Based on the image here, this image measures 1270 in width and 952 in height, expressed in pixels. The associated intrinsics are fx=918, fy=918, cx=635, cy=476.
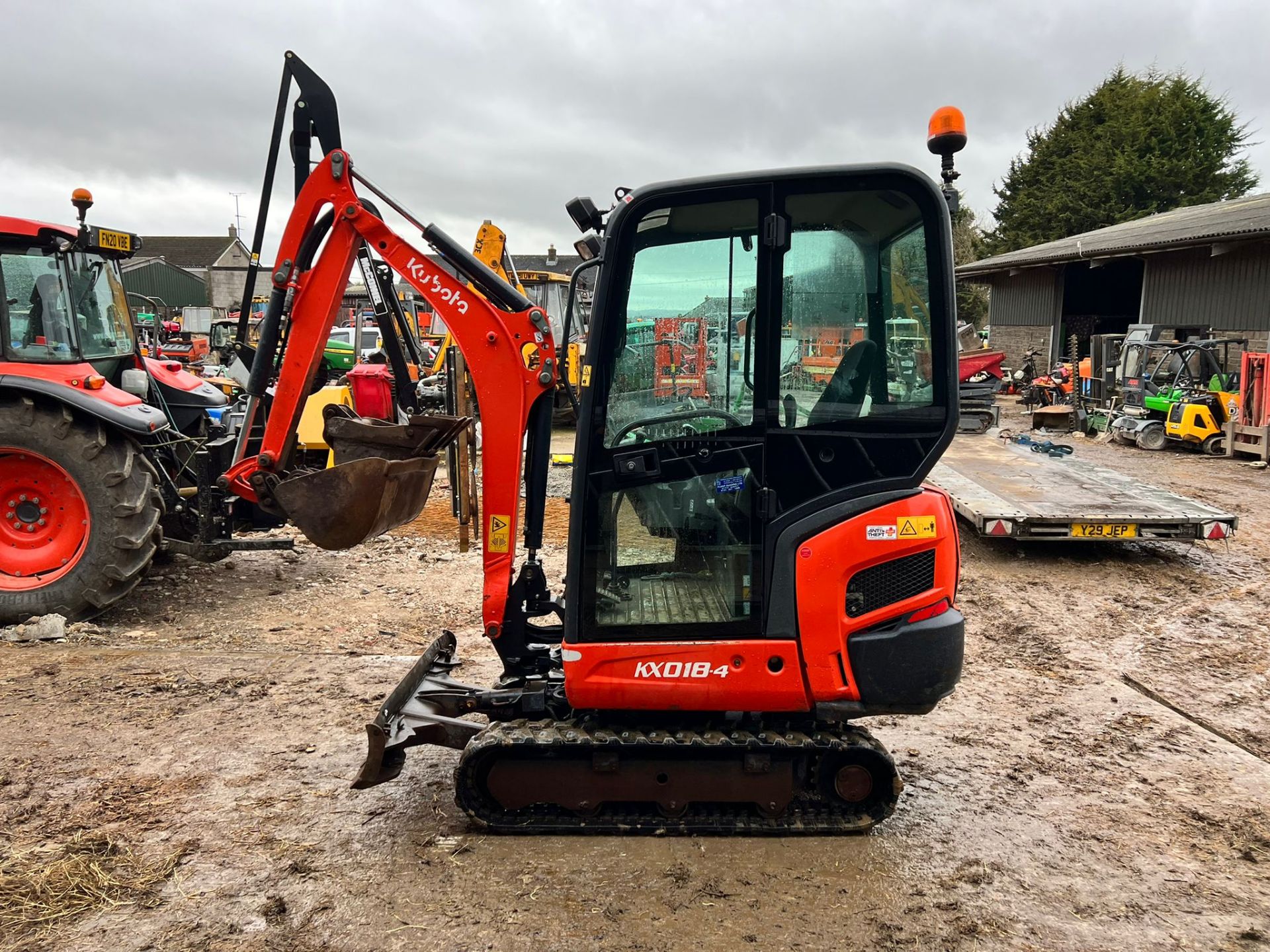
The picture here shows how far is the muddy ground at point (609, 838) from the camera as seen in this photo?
2.91m

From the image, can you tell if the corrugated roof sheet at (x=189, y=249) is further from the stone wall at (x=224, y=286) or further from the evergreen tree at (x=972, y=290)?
the evergreen tree at (x=972, y=290)

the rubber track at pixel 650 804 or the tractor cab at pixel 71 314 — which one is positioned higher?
the tractor cab at pixel 71 314

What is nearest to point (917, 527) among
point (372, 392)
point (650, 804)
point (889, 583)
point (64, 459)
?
point (889, 583)

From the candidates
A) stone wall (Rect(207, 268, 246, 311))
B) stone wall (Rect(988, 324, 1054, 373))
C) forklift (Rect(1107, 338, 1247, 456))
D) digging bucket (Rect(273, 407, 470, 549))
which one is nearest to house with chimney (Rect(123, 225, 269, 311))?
stone wall (Rect(207, 268, 246, 311))

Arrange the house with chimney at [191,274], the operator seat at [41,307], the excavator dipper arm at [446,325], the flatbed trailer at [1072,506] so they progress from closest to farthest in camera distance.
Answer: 1. the excavator dipper arm at [446,325]
2. the operator seat at [41,307]
3. the flatbed trailer at [1072,506]
4. the house with chimney at [191,274]

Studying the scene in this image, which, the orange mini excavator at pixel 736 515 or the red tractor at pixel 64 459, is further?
the red tractor at pixel 64 459

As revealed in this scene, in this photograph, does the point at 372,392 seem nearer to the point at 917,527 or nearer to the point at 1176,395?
the point at 917,527

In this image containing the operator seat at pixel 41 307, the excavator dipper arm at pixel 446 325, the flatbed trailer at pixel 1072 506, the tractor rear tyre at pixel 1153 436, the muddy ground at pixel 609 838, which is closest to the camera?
the muddy ground at pixel 609 838

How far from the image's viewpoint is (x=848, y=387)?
317 centimetres

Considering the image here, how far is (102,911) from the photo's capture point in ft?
9.68

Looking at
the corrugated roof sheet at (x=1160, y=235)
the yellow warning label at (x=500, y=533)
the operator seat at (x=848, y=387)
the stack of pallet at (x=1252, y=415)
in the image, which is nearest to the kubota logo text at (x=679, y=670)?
the yellow warning label at (x=500, y=533)

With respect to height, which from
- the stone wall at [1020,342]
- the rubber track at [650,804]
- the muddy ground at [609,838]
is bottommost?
the muddy ground at [609,838]

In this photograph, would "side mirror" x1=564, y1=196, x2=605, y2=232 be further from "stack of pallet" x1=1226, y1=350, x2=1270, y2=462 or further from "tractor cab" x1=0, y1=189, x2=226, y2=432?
"stack of pallet" x1=1226, y1=350, x2=1270, y2=462

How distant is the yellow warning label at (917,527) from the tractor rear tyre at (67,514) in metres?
4.67
